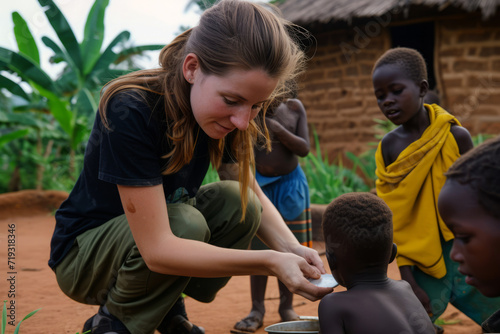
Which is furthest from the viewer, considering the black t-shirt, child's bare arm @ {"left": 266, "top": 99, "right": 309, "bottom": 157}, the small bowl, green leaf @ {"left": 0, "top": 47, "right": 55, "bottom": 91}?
green leaf @ {"left": 0, "top": 47, "right": 55, "bottom": 91}

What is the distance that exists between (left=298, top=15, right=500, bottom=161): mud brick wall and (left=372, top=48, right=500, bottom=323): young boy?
3.77 m

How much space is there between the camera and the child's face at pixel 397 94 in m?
2.71

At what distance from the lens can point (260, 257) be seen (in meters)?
1.84

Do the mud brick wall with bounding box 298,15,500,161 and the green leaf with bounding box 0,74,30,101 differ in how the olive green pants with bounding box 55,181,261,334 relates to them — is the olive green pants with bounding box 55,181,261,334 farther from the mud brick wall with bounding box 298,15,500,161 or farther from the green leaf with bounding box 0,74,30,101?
the green leaf with bounding box 0,74,30,101

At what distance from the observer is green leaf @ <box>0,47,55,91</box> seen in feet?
23.9

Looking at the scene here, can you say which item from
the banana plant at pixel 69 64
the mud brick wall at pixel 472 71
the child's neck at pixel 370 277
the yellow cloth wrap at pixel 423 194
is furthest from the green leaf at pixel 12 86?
the child's neck at pixel 370 277

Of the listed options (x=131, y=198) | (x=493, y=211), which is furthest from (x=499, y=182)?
(x=131, y=198)

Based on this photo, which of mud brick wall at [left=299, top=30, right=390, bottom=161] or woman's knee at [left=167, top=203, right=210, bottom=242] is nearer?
woman's knee at [left=167, top=203, right=210, bottom=242]

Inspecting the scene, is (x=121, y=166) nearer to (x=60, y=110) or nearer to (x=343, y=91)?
(x=60, y=110)

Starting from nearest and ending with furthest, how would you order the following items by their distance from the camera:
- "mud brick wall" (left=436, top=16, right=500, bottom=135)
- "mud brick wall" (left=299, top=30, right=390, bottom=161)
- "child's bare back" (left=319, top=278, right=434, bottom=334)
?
"child's bare back" (left=319, top=278, right=434, bottom=334) < "mud brick wall" (left=436, top=16, right=500, bottom=135) < "mud brick wall" (left=299, top=30, right=390, bottom=161)

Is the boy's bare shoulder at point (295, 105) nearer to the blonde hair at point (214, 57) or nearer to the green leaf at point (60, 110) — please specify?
the blonde hair at point (214, 57)

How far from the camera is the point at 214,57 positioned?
1816mm

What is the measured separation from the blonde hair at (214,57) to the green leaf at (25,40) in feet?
21.6

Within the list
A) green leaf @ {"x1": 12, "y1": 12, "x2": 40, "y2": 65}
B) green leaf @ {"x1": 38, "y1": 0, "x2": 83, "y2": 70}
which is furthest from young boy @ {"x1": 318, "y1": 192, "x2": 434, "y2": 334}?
green leaf @ {"x1": 12, "y1": 12, "x2": 40, "y2": 65}
